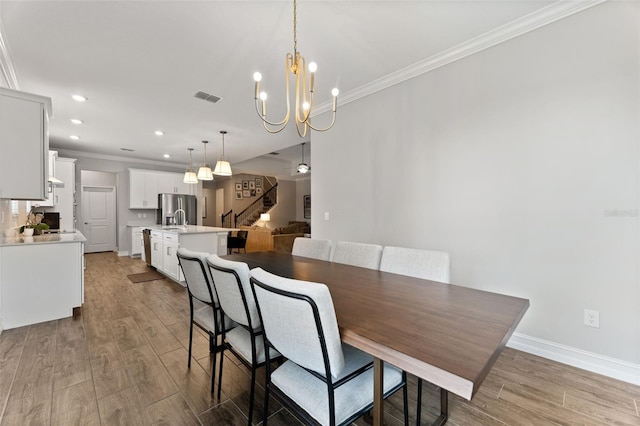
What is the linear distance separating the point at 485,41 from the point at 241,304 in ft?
9.76

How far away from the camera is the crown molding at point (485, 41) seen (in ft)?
6.85

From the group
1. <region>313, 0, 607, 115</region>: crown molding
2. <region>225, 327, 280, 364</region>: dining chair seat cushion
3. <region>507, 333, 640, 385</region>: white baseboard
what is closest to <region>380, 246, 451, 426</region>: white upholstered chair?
Result: <region>225, 327, 280, 364</region>: dining chair seat cushion

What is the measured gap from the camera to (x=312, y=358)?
108 cm

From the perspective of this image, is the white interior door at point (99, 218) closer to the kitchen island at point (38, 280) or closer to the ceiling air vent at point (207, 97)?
the kitchen island at point (38, 280)

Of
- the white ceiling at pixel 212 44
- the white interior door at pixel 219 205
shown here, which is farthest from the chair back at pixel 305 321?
the white interior door at pixel 219 205

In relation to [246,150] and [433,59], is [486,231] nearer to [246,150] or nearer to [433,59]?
[433,59]

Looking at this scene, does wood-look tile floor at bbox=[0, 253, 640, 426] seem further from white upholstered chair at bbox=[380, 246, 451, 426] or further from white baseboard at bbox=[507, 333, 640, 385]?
white upholstered chair at bbox=[380, 246, 451, 426]

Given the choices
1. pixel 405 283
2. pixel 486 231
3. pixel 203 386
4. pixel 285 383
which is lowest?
pixel 203 386

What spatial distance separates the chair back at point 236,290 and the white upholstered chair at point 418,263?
1.11m

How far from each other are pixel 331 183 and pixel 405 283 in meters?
2.38

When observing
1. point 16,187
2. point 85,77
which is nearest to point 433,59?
point 85,77

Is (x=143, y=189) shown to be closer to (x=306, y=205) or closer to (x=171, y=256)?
(x=171, y=256)

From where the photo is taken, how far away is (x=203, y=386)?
1.89 m

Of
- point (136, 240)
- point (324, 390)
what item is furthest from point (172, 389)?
point (136, 240)
